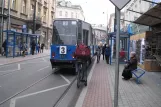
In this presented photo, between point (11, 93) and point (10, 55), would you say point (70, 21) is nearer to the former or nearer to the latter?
point (11, 93)

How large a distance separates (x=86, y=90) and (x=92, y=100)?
1.78m

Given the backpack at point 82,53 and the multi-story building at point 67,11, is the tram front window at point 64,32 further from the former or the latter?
the multi-story building at point 67,11

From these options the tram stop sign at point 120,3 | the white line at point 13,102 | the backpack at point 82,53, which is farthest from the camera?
the backpack at point 82,53

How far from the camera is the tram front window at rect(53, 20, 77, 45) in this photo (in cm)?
1487

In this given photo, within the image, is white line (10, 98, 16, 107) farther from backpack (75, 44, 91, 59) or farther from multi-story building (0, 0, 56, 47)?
multi-story building (0, 0, 56, 47)

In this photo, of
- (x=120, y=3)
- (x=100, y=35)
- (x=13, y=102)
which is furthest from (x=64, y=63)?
(x=100, y=35)

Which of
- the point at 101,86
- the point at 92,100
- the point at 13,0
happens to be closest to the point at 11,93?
the point at 92,100

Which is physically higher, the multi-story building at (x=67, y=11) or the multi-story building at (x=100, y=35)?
the multi-story building at (x=67, y=11)

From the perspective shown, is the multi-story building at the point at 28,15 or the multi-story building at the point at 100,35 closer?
the multi-story building at the point at 28,15

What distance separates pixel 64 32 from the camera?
15.0m

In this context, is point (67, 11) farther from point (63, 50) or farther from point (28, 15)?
point (63, 50)

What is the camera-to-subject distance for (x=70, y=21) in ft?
49.4

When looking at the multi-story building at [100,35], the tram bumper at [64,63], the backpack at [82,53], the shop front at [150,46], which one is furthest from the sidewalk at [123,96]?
the multi-story building at [100,35]

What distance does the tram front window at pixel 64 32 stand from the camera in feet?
48.8
